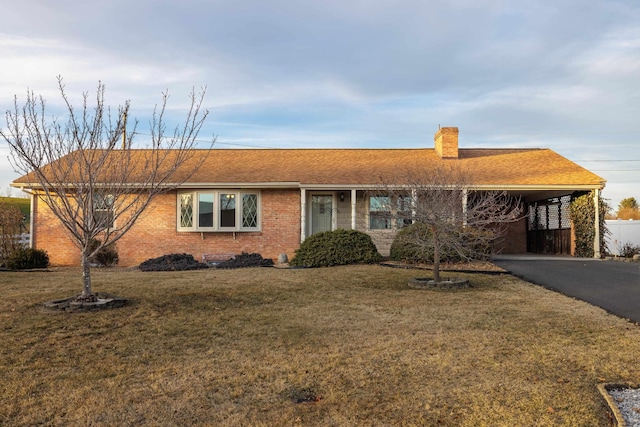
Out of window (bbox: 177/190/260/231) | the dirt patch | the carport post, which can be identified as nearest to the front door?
window (bbox: 177/190/260/231)

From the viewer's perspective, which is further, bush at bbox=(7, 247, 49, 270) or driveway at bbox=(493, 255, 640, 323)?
bush at bbox=(7, 247, 49, 270)

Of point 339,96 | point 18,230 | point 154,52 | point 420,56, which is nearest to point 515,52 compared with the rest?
point 420,56

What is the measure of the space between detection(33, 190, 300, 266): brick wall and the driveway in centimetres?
670

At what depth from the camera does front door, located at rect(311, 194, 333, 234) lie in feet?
59.1

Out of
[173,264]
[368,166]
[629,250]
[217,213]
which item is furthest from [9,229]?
[629,250]

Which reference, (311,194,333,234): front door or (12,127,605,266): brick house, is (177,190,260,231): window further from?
(311,194,333,234): front door

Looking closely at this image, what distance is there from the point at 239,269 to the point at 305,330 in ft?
23.1

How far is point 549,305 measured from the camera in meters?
8.38

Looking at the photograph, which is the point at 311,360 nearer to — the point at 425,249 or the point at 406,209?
the point at 406,209

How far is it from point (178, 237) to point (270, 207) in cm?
322

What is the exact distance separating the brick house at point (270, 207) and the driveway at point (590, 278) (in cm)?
228

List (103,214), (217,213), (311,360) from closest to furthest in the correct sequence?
(311,360) < (103,214) < (217,213)

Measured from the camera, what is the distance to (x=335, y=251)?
13961mm

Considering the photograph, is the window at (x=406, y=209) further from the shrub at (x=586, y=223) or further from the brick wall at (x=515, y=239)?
the brick wall at (x=515, y=239)
